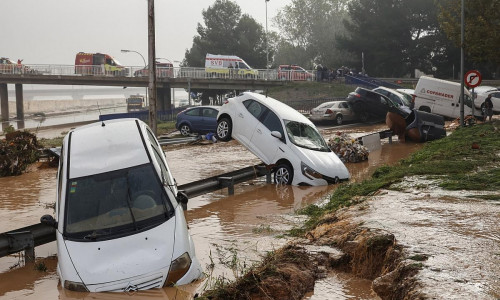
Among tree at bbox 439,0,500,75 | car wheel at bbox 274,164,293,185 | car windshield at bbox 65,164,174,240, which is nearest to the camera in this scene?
car windshield at bbox 65,164,174,240

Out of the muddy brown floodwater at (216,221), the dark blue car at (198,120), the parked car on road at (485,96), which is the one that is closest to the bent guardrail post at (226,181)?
the muddy brown floodwater at (216,221)

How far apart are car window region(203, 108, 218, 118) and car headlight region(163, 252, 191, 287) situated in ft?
72.2

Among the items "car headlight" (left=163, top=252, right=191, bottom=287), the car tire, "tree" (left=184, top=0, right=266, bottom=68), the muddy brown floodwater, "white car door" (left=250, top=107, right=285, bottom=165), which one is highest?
"tree" (left=184, top=0, right=266, bottom=68)

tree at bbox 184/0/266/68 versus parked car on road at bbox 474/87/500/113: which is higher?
tree at bbox 184/0/266/68

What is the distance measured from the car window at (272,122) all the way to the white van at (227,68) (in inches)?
1873

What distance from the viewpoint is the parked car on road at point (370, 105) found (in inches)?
1335

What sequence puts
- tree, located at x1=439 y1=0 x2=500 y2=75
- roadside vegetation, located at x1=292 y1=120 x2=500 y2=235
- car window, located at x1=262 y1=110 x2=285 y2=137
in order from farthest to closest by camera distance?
tree, located at x1=439 y1=0 x2=500 y2=75 < car window, located at x1=262 y1=110 x2=285 y2=137 < roadside vegetation, located at x1=292 y1=120 x2=500 y2=235

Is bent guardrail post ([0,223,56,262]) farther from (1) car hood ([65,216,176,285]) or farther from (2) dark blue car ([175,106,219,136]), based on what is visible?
(2) dark blue car ([175,106,219,136])

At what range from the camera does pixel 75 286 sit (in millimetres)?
8250

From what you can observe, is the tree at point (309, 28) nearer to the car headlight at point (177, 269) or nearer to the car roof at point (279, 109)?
the car roof at point (279, 109)

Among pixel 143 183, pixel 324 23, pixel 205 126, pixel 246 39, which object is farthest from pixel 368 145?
pixel 324 23

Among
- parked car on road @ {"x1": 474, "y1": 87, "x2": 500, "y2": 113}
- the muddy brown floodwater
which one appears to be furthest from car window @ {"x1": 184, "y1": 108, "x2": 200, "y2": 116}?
parked car on road @ {"x1": 474, "y1": 87, "x2": 500, "y2": 113}

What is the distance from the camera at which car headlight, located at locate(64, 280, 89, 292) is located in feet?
26.9

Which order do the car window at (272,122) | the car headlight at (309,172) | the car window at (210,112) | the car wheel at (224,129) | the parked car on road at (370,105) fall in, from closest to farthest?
the car headlight at (309,172), the car window at (272,122), the car wheel at (224,129), the car window at (210,112), the parked car on road at (370,105)
